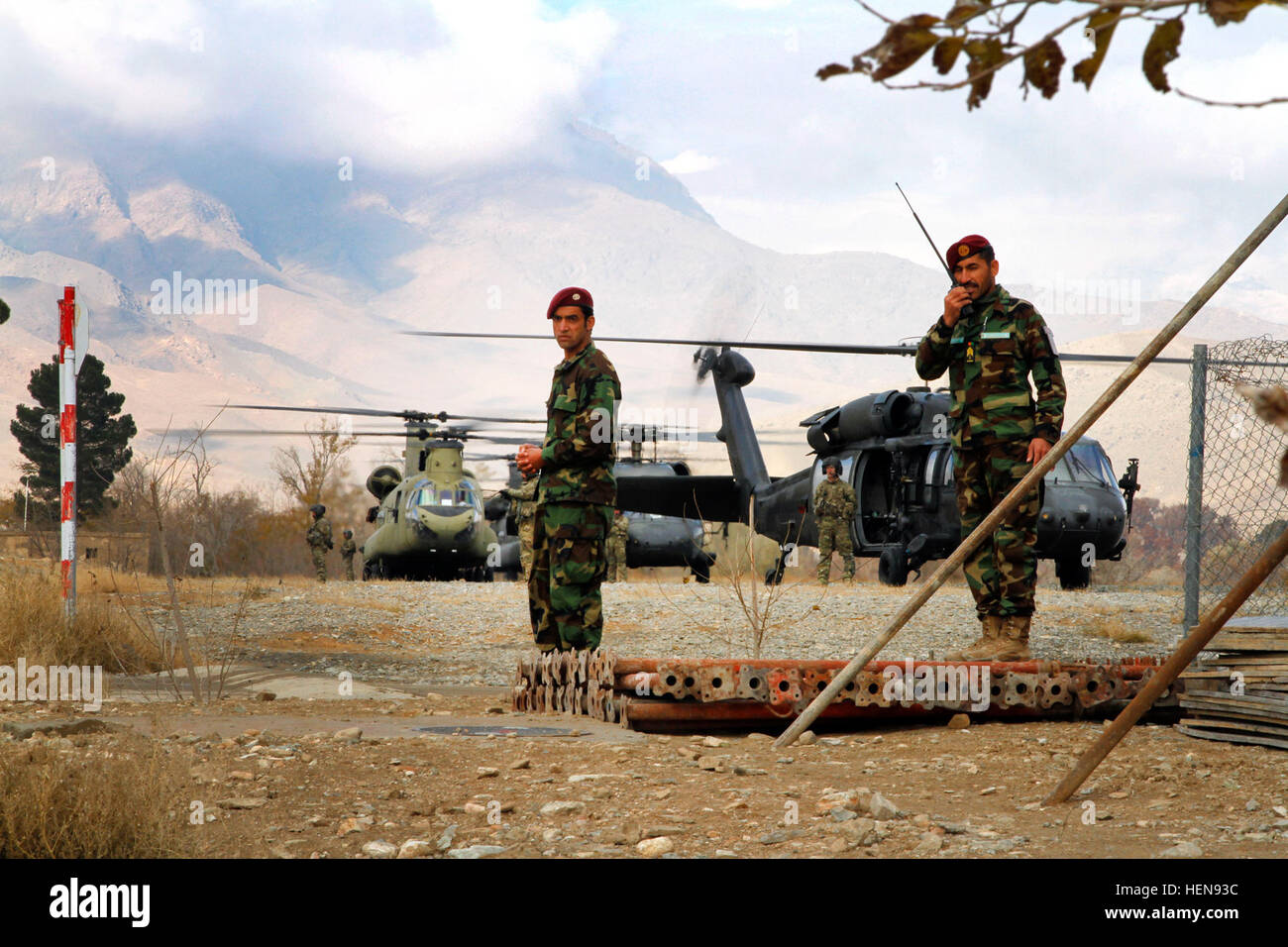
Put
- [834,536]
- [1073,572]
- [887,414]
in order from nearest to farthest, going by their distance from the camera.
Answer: [1073,572]
[887,414]
[834,536]

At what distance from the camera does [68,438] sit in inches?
305

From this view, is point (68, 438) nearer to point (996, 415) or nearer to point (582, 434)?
point (582, 434)

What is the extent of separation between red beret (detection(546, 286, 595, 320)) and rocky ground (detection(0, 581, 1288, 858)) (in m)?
2.13

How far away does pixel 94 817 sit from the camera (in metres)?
2.84

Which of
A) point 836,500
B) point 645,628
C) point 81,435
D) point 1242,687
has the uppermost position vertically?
point 81,435

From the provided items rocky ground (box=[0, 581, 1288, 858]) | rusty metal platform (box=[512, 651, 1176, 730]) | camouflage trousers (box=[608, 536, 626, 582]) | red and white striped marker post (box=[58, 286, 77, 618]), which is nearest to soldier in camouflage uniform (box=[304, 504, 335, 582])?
camouflage trousers (box=[608, 536, 626, 582])

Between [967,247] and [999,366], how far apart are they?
631 mm

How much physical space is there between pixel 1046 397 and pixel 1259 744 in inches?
76.6

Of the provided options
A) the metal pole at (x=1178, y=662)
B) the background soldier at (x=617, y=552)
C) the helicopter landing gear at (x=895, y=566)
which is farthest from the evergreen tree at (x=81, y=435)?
the metal pole at (x=1178, y=662)

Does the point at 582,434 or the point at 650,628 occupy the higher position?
the point at 582,434

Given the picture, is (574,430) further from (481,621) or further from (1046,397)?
(481,621)

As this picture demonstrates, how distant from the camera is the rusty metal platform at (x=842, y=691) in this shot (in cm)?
506

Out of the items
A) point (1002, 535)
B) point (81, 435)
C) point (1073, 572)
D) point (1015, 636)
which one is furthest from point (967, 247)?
point (81, 435)
